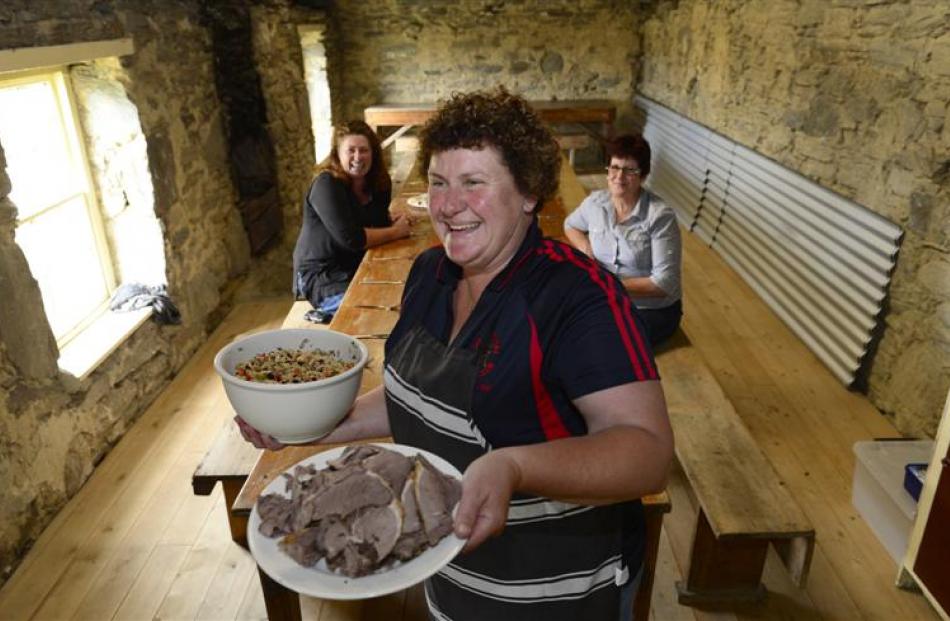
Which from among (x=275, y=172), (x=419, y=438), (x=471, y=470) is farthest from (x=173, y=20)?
(x=471, y=470)

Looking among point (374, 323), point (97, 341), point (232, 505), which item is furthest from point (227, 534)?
point (97, 341)

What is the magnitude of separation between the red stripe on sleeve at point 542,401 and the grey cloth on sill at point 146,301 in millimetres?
2990

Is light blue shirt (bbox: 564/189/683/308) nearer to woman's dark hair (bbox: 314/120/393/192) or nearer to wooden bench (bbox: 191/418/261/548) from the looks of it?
woman's dark hair (bbox: 314/120/393/192)

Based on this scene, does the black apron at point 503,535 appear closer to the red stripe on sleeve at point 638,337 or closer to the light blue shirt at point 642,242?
the red stripe on sleeve at point 638,337

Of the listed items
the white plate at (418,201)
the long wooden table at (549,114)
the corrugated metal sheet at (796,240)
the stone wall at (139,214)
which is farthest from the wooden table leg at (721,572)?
the long wooden table at (549,114)

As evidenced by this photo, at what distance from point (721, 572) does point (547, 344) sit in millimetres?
1579

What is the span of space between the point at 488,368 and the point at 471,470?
199 millimetres

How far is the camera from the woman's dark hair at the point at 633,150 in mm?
2729

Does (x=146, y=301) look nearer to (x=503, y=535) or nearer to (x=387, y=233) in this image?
(x=387, y=233)

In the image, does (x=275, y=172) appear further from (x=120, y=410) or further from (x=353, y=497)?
(x=353, y=497)

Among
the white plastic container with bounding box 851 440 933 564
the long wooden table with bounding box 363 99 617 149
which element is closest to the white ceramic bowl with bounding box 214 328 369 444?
the white plastic container with bounding box 851 440 933 564

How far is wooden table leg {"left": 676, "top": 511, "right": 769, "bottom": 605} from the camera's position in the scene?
215cm

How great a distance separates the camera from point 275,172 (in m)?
4.91

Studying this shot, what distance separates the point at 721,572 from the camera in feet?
7.19
